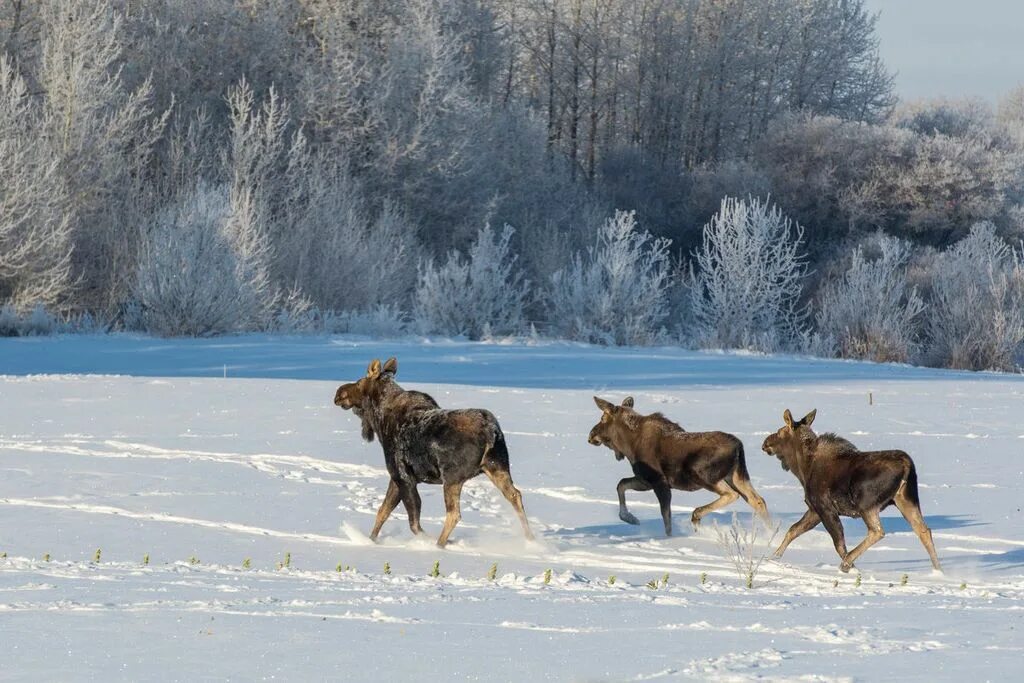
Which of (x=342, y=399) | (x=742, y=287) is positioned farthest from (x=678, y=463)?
(x=742, y=287)

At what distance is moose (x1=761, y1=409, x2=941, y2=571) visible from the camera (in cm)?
1002

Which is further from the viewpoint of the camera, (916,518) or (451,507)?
(451,507)

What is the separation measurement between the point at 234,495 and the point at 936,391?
1422 cm

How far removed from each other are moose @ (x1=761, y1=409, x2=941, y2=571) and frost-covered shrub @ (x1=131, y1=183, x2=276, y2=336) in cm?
2249

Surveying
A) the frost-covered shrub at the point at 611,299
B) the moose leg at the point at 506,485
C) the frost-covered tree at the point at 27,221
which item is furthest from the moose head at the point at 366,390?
the frost-covered shrub at the point at 611,299

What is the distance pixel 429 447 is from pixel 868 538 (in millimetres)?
3067

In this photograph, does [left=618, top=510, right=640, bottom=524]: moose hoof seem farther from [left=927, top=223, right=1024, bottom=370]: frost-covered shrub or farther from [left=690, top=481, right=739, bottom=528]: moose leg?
[left=927, top=223, right=1024, bottom=370]: frost-covered shrub

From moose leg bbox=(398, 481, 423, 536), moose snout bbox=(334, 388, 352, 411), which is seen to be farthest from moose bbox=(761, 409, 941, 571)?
moose snout bbox=(334, 388, 352, 411)

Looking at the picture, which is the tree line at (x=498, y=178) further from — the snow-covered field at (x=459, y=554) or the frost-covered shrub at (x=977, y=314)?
the snow-covered field at (x=459, y=554)

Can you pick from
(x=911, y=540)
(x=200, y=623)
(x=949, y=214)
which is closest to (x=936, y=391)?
(x=911, y=540)

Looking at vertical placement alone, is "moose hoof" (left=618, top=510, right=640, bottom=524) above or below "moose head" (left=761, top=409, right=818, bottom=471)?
below

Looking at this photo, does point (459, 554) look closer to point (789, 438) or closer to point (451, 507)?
point (451, 507)

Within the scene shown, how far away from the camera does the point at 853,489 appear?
10109 mm

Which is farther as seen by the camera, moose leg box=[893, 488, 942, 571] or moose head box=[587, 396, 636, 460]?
moose head box=[587, 396, 636, 460]
